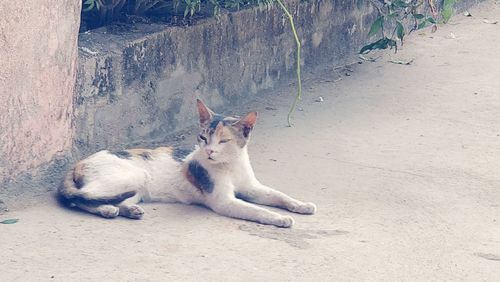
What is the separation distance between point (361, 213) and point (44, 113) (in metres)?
1.97

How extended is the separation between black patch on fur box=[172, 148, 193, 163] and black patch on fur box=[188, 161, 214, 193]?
0.15 m

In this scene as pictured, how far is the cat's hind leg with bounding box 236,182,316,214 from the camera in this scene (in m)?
5.66

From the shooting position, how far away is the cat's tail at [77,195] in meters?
5.32

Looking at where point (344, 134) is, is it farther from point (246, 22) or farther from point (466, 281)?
point (466, 281)

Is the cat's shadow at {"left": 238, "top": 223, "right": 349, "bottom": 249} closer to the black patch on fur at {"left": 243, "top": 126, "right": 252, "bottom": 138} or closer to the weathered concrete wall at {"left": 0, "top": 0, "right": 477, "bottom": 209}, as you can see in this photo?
the black patch on fur at {"left": 243, "top": 126, "right": 252, "bottom": 138}

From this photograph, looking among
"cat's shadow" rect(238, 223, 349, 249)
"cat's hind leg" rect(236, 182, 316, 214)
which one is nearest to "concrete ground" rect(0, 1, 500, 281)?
"cat's shadow" rect(238, 223, 349, 249)

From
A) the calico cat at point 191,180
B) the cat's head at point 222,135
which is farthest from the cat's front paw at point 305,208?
the cat's head at point 222,135

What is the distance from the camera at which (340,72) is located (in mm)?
8828

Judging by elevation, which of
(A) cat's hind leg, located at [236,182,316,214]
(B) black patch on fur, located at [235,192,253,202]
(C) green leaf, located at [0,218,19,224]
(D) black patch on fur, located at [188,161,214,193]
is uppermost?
(D) black patch on fur, located at [188,161,214,193]

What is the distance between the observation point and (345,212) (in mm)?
5664

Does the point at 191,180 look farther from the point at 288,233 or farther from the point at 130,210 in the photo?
the point at 288,233

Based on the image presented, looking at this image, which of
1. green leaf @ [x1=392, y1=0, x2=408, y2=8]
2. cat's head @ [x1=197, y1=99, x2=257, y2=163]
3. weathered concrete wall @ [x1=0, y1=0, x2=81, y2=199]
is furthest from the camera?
green leaf @ [x1=392, y1=0, x2=408, y2=8]

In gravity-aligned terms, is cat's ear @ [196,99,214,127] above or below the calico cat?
above

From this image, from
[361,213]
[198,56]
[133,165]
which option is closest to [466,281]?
[361,213]
